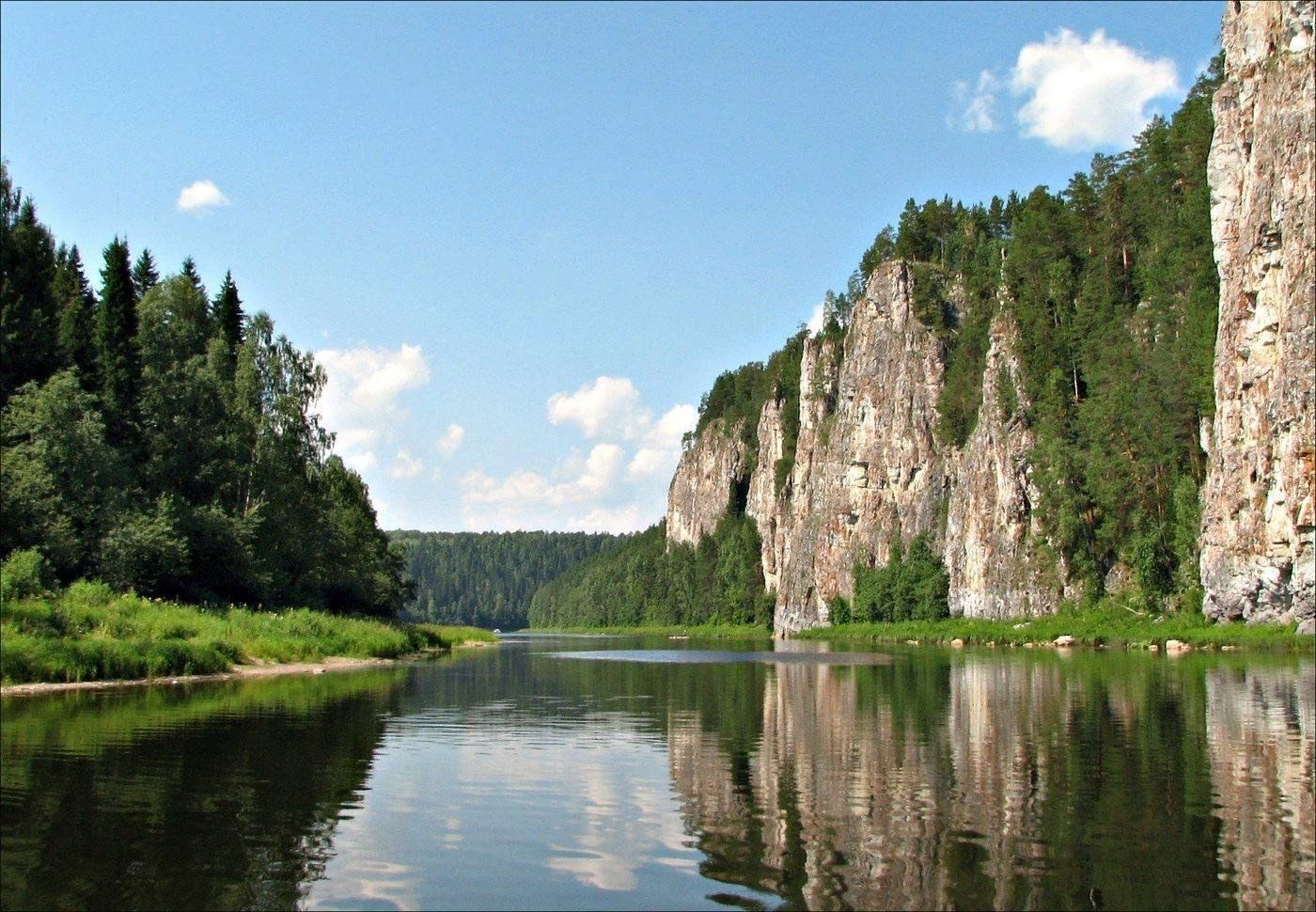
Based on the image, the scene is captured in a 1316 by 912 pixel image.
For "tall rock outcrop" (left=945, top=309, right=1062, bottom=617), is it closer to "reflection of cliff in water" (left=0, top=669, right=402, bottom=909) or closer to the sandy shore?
the sandy shore

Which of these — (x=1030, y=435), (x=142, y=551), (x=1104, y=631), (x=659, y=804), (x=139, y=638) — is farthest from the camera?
(x=1030, y=435)

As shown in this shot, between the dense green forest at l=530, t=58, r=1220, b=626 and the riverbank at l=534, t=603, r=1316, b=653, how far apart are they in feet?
11.2

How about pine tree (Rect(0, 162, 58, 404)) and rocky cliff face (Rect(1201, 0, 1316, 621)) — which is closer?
pine tree (Rect(0, 162, 58, 404))

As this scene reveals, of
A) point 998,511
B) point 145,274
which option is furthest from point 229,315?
point 998,511

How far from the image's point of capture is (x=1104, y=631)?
75.1m

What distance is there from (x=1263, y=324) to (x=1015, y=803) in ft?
207

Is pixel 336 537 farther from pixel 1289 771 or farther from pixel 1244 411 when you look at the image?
pixel 1289 771

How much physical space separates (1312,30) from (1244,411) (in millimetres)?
22121

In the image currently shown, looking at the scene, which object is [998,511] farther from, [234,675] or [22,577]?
[22,577]

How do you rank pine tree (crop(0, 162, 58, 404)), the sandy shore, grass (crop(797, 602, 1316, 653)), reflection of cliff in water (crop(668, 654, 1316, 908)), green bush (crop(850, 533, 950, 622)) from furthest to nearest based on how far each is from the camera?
green bush (crop(850, 533, 950, 622)) → grass (crop(797, 602, 1316, 653)) → pine tree (crop(0, 162, 58, 404)) → the sandy shore → reflection of cliff in water (crop(668, 654, 1316, 908))

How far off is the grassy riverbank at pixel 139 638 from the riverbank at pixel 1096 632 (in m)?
43.5

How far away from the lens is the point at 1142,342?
91.4 metres

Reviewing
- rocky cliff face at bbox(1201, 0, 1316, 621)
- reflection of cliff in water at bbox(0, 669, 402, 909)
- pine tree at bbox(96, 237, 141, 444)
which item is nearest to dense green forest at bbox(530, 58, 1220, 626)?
rocky cliff face at bbox(1201, 0, 1316, 621)

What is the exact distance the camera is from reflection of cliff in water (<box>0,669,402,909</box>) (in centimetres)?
1180
